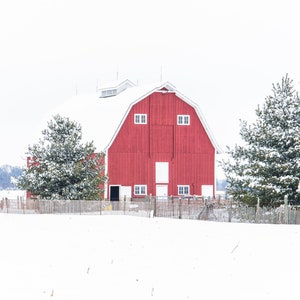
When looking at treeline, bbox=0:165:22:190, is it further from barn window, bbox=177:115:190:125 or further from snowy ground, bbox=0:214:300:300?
snowy ground, bbox=0:214:300:300

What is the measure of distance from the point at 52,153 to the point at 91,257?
27159 mm

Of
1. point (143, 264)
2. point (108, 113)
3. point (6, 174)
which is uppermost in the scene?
point (108, 113)

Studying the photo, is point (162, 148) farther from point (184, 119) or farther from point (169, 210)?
point (169, 210)

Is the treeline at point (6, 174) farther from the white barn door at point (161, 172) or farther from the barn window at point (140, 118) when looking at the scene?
the barn window at point (140, 118)

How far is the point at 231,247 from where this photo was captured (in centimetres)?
2498

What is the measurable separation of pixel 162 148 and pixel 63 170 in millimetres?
13200

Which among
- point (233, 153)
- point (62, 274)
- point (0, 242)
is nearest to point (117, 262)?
point (62, 274)

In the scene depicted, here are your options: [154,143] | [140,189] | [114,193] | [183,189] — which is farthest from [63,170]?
[183,189]

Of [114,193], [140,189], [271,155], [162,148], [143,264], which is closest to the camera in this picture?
[143,264]

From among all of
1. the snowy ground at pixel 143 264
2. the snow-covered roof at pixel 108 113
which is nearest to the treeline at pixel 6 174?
the snow-covered roof at pixel 108 113

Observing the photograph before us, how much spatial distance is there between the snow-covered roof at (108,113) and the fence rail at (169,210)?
35.2 feet

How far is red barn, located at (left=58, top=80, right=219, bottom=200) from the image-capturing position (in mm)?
56125

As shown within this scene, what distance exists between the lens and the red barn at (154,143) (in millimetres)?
56125

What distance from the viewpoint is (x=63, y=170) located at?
46156 millimetres
